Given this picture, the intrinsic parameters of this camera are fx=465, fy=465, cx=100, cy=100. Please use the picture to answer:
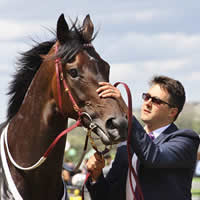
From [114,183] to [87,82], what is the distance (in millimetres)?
1030

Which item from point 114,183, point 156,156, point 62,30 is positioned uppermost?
point 62,30

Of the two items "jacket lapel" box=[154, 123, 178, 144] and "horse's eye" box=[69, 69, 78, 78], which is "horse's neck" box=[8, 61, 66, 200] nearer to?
"horse's eye" box=[69, 69, 78, 78]

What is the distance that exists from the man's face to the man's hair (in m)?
0.04

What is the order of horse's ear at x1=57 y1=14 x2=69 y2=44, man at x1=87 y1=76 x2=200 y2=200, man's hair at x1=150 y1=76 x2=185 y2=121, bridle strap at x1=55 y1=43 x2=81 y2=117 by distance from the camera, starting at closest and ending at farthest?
1. man at x1=87 y1=76 x2=200 y2=200
2. bridle strap at x1=55 y1=43 x2=81 y2=117
3. horse's ear at x1=57 y1=14 x2=69 y2=44
4. man's hair at x1=150 y1=76 x2=185 y2=121

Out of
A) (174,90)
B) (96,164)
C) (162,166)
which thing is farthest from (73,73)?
(162,166)

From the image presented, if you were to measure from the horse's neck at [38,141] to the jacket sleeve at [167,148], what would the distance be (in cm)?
69

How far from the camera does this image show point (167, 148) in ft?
12.7

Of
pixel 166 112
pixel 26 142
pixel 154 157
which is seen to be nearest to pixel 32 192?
pixel 26 142

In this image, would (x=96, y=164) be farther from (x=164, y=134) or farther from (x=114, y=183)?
(x=164, y=134)

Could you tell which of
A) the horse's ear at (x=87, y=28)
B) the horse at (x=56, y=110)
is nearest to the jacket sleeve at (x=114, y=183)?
the horse at (x=56, y=110)

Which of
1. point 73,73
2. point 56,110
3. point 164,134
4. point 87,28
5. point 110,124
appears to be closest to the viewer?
point 110,124

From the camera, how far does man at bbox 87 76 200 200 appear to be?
3738 mm

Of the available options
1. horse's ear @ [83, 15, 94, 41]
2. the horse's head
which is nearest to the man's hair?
the horse's head

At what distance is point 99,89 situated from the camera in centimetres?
373
